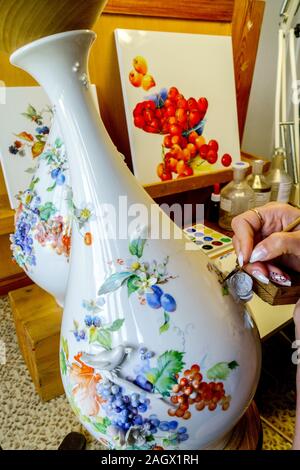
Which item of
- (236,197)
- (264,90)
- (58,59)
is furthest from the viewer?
(264,90)

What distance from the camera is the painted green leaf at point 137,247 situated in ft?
1.07

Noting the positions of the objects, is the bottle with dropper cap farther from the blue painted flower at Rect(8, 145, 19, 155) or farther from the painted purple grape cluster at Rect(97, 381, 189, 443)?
the painted purple grape cluster at Rect(97, 381, 189, 443)

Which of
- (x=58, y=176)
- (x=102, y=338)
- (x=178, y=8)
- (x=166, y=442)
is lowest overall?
(x=166, y=442)

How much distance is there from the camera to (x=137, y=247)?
1.07 feet

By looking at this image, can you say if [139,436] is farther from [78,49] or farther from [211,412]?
[78,49]

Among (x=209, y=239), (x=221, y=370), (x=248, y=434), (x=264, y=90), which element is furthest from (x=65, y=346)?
(x=264, y=90)

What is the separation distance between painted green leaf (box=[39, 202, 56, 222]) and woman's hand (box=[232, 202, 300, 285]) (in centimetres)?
23

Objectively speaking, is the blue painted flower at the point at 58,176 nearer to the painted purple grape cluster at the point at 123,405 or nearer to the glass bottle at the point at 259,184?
the painted purple grape cluster at the point at 123,405

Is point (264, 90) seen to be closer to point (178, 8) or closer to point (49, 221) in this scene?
point (178, 8)

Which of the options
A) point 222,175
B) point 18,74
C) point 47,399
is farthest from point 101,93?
point 47,399

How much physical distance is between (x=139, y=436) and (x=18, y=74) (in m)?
0.55

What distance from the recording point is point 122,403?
317mm

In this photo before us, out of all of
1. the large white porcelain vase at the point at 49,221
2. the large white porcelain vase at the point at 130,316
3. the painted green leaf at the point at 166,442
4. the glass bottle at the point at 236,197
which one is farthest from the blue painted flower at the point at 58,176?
the glass bottle at the point at 236,197

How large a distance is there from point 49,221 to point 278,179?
2.11 feet
